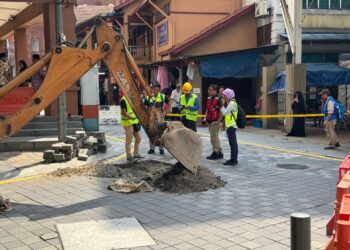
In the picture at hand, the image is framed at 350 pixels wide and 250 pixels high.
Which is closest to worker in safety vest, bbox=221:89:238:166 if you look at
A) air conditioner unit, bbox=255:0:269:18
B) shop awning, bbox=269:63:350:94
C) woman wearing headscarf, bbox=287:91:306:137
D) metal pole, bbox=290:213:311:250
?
woman wearing headscarf, bbox=287:91:306:137

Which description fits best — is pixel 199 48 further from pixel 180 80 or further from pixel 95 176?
pixel 95 176

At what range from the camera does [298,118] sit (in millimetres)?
16250

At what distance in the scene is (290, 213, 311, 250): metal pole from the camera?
3023 mm

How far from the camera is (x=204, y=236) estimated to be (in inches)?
214

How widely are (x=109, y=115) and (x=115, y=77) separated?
14.9 meters

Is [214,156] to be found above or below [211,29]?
below

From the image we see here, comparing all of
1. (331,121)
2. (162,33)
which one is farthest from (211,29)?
(331,121)

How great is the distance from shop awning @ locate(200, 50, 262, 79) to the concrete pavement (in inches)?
460

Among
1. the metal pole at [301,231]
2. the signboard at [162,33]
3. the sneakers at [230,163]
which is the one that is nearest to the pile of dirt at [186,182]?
the sneakers at [230,163]

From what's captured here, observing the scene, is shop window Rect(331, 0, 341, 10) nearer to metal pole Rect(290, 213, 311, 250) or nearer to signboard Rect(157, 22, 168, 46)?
signboard Rect(157, 22, 168, 46)

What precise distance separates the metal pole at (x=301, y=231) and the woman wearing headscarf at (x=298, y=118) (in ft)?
44.9

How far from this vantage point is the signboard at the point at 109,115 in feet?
72.1

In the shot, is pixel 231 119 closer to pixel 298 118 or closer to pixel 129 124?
pixel 129 124

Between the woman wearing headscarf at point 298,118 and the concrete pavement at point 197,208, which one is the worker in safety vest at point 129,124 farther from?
the woman wearing headscarf at point 298,118
